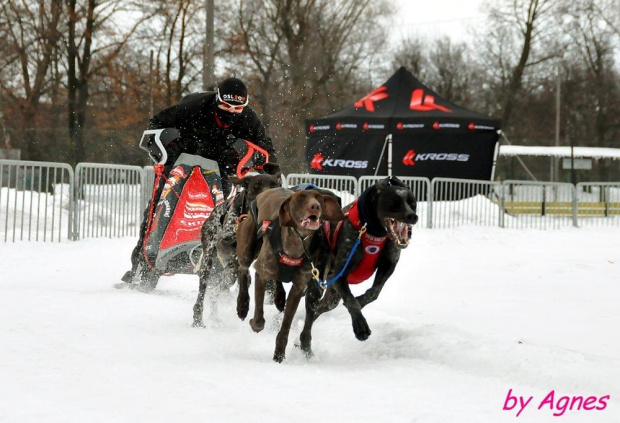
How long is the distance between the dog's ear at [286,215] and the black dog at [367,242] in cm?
48

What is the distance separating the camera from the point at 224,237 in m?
6.38

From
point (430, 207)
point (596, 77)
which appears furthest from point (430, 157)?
point (596, 77)

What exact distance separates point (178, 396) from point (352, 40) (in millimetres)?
36679

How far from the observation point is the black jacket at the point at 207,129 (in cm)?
758

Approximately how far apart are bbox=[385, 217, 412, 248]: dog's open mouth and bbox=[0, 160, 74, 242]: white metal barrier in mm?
8138

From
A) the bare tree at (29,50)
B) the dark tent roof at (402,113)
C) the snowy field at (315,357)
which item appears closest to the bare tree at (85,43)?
the bare tree at (29,50)

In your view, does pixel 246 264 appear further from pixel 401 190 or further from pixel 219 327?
pixel 401 190

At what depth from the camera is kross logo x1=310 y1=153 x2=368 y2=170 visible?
68.5 feet

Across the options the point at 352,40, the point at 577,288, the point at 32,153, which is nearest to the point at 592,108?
the point at 352,40

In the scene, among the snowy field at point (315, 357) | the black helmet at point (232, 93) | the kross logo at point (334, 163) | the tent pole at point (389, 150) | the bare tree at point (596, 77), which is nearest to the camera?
the snowy field at point (315, 357)

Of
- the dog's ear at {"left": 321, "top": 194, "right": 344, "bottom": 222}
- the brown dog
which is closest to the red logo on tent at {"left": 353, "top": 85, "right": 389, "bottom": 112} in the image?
the brown dog

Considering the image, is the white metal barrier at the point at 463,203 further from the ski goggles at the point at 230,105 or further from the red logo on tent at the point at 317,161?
the ski goggles at the point at 230,105

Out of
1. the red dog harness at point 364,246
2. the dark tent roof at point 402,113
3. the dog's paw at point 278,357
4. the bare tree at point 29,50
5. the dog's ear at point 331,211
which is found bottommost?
the dog's paw at point 278,357

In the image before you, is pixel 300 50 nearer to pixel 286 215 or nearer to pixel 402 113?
pixel 402 113
